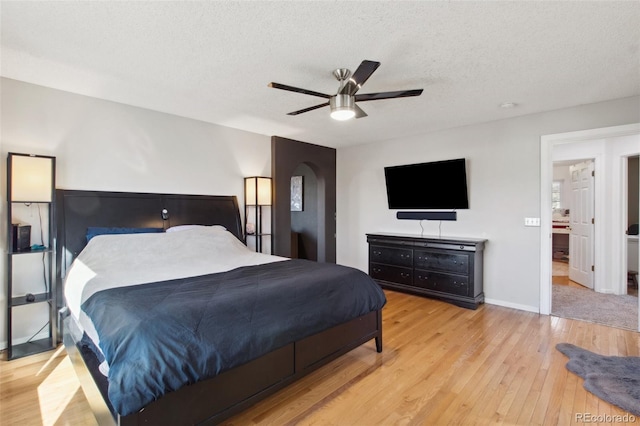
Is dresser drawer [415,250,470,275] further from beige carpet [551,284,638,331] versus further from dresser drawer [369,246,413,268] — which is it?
beige carpet [551,284,638,331]

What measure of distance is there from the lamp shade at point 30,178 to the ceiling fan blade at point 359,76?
277 cm

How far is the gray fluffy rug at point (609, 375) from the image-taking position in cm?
217

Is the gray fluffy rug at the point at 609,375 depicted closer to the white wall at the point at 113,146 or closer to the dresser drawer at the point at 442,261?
the dresser drawer at the point at 442,261

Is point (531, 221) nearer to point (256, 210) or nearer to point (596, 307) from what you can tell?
point (596, 307)

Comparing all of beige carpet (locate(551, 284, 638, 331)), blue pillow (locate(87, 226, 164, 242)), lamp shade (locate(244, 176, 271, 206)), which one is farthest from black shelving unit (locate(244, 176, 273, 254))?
beige carpet (locate(551, 284, 638, 331))

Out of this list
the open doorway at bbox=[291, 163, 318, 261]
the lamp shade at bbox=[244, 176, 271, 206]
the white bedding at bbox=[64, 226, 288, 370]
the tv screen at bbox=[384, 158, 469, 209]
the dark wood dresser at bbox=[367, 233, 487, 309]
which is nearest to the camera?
the white bedding at bbox=[64, 226, 288, 370]

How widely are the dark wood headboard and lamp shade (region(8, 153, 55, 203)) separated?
0.74ft

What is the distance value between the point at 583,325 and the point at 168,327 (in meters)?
4.17

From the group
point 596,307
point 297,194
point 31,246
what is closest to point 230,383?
point 31,246

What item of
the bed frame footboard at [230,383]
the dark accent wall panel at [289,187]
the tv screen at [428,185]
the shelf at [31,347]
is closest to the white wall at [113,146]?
the shelf at [31,347]

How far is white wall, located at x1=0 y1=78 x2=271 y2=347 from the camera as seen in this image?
2.99 meters

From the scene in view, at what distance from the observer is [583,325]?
354 centimetres

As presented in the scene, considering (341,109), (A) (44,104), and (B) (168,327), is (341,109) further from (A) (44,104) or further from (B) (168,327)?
(A) (44,104)

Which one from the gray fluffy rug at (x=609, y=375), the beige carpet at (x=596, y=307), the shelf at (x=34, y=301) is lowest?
the gray fluffy rug at (x=609, y=375)
